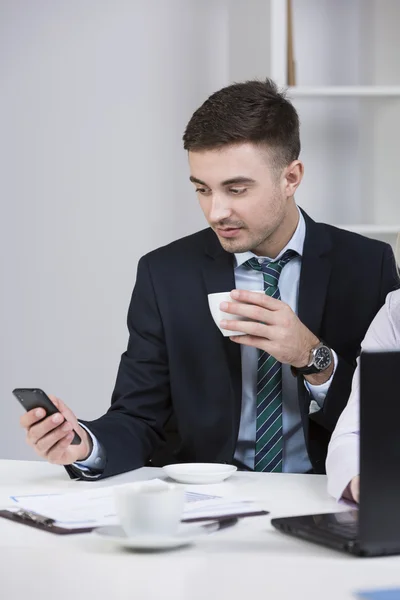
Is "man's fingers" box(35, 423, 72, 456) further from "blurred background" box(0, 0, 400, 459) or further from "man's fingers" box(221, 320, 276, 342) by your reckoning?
"blurred background" box(0, 0, 400, 459)

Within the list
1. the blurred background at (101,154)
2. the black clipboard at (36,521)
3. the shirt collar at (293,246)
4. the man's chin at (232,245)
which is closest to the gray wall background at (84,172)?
the blurred background at (101,154)

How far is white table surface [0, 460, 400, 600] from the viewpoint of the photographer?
0.92m

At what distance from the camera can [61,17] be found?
10.7 ft

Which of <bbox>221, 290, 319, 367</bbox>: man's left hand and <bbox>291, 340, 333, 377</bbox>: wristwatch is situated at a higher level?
<bbox>221, 290, 319, 367</bbox>: man's left hand

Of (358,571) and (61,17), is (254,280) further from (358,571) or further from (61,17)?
(61,17)

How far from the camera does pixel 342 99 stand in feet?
10.2

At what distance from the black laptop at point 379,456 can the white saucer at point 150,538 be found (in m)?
0.19

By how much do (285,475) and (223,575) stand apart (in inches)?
27.8

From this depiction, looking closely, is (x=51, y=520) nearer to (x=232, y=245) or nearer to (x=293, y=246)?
(x=232, y=245)

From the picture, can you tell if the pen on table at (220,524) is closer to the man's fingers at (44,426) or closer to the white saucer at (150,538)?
the white saucer at (150,538)

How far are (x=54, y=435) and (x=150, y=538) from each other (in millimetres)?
623

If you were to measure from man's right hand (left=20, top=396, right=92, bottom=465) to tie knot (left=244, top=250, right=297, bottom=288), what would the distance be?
65 cm

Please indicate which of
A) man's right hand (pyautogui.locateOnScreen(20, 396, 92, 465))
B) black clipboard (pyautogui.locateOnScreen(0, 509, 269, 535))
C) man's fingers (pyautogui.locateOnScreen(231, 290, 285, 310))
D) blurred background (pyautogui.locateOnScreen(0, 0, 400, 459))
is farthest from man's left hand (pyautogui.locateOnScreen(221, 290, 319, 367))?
blurred background (pyautogui.locateOnScreen(0, 0, 400, 459))

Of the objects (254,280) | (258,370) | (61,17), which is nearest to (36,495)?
(258,370)
